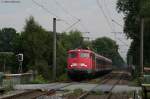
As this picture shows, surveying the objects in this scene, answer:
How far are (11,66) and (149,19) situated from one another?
18.4 m

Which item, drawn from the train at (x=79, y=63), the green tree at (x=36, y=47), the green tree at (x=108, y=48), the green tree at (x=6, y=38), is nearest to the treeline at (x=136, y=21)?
the green tree at (x=36, y=47)

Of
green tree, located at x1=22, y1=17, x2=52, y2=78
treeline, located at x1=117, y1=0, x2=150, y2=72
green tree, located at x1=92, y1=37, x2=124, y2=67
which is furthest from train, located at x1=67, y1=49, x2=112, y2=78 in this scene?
green tree, located at x1=92, y1=37, x2=124, y2=67

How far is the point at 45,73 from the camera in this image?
56.3 meters

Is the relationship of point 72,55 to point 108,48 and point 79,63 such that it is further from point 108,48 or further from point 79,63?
point 108,48

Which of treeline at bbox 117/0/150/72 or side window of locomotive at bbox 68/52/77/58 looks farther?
treeline at bbox 117/0/150/72

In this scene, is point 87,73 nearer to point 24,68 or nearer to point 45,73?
point 45,73

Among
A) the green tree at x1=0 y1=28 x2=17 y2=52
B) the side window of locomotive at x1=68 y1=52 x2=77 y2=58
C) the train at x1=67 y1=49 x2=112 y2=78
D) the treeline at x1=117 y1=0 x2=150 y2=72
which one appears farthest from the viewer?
the green tree at x1=0 y1=28 x2=17 y2=52

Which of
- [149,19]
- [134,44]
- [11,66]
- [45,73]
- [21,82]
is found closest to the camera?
[21,82]

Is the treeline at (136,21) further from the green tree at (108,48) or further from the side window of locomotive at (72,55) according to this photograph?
the green tree at (108,48)

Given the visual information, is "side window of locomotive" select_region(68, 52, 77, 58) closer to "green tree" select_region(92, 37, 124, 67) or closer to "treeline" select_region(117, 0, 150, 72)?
"treeline" select_region(117, 0, 150, 72)

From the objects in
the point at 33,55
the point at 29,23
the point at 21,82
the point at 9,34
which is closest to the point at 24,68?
the point at 33,55

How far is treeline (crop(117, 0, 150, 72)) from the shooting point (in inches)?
2422

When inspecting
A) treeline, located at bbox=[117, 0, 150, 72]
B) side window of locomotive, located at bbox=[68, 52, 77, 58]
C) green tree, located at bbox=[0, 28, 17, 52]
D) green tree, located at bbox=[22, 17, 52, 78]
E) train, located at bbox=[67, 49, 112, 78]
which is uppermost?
green tree, located at bbox=[0, 28, 17, 52]

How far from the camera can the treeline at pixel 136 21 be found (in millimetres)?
61509
